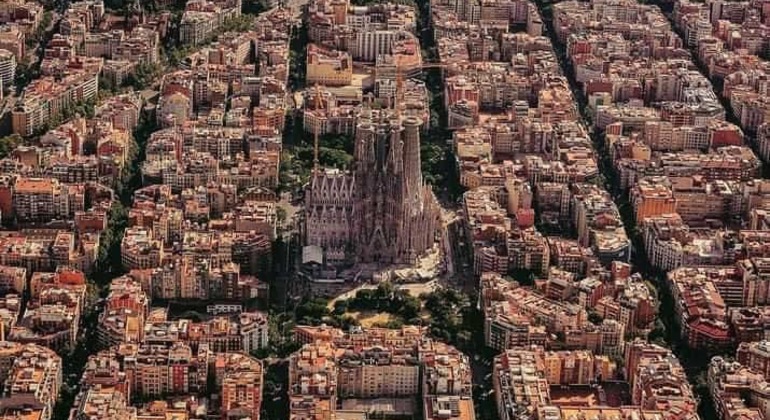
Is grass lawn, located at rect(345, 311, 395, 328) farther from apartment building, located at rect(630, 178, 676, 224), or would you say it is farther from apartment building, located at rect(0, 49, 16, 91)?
apartment building, located at rect(0, 49, 16, 91)

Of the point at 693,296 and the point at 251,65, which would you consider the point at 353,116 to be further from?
the point at 693,296

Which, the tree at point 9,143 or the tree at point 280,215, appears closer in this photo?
the tree at point 280,215

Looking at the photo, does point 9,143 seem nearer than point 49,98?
Yes

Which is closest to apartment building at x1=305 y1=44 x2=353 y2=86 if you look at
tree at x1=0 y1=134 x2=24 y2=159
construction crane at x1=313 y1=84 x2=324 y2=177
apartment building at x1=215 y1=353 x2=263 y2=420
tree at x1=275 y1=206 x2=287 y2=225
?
construction crane at x1=313 y1=84 x2=324 y2=177

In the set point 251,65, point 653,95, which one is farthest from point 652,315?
point 251,65

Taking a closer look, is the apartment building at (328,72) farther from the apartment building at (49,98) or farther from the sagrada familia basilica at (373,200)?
the sagrada familia basilica at (373,200)

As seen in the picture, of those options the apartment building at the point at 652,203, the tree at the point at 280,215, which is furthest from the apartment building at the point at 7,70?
the apartment building at the point at 652,203

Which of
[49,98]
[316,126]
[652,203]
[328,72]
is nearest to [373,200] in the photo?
[652,203]

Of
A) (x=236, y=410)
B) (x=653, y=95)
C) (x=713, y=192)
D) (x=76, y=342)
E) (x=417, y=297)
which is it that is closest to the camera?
(x=236, y=410)

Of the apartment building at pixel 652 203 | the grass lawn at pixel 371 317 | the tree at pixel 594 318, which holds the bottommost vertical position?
the grass lawn at pixel 371 317

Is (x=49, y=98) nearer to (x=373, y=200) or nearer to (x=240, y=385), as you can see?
(x=373, y=200)

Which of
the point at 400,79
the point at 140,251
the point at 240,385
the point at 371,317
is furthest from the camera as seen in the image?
the point at 400,79
